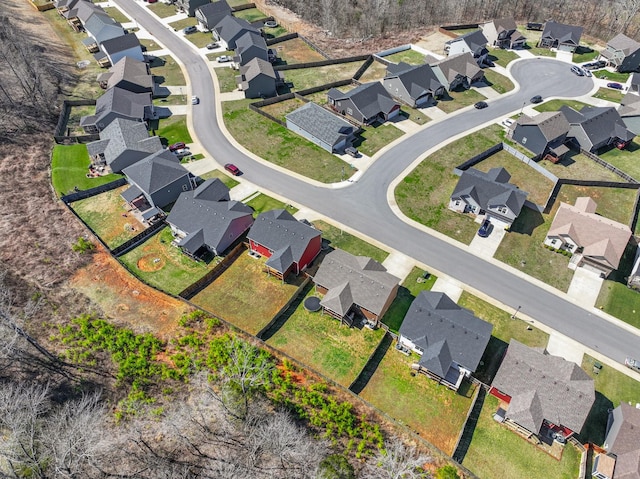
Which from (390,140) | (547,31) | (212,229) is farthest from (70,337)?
(547,31)

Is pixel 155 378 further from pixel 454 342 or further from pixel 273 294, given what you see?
pixel 454 342

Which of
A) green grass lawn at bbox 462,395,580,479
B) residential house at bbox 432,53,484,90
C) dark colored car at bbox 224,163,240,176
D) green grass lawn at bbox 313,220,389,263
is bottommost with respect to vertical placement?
green grass lawn at bbox 462,395,580,479

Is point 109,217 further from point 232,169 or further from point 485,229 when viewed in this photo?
point 485,229

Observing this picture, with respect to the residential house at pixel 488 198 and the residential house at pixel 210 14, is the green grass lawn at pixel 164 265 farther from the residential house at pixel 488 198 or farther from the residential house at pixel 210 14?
the residential house at pixel 210 14

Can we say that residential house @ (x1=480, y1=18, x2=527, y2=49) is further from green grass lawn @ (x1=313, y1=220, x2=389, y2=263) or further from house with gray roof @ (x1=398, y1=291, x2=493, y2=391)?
house with gray roof @ (x1=398, y1=291, x2=493, y2=391)

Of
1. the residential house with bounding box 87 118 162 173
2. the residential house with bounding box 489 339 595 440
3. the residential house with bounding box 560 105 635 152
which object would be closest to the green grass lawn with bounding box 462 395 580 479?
the residential house with bounding box 489 339 595 440

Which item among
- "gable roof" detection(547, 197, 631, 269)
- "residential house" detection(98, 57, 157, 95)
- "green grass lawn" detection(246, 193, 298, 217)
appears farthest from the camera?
"residential house" detection(98, 57, 157, 95)

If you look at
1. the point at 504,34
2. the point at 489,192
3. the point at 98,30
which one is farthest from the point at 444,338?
the point at 98,30
